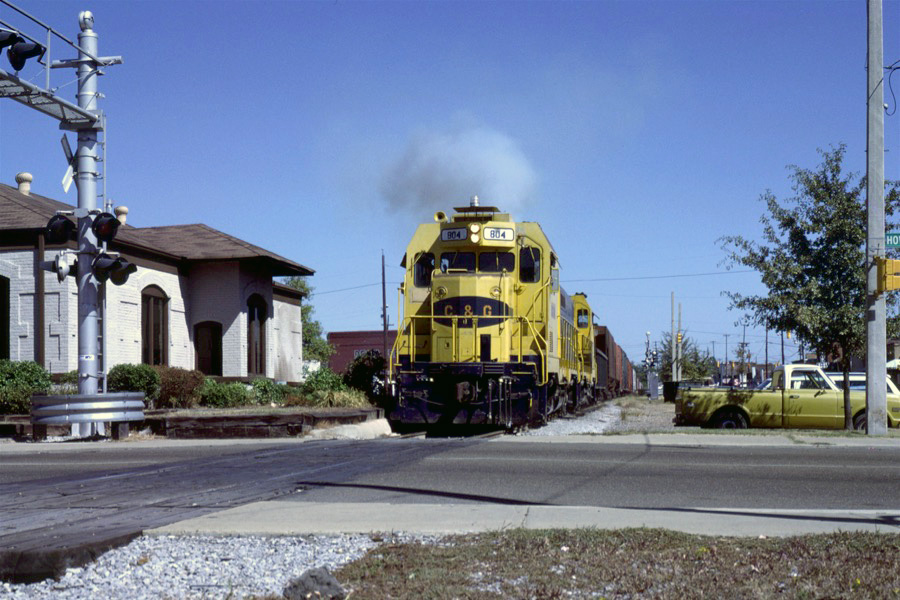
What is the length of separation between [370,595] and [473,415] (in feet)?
40.2

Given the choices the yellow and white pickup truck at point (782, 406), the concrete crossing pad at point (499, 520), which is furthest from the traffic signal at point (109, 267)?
the yellow and white pickup truck at point (782, 406)

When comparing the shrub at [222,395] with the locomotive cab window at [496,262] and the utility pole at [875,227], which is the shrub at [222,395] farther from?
the utility pole at [875,227]

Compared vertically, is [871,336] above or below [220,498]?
above

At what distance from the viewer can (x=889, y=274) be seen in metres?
16.3

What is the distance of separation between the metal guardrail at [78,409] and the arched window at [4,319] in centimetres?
839

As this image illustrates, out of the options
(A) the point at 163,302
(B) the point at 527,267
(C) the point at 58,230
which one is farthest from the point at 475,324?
(A) the point at 163,302

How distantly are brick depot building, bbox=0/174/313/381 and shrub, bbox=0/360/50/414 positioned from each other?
1058 mm

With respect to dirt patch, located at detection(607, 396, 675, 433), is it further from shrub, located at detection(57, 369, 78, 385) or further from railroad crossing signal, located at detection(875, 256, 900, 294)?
shrub, located at detection(57, 369, 78, 385)

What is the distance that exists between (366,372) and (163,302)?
8.21 meters

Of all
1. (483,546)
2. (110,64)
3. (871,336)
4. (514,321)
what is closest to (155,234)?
(110,64)

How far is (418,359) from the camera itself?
18.5 meters

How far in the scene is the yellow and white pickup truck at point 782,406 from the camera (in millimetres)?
20453

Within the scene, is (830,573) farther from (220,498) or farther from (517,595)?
(220,498)

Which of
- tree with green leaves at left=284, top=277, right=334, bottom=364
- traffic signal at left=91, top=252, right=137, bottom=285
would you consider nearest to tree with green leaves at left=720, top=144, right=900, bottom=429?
traffic signal at left=91, top=252, right=137, bottom=285
